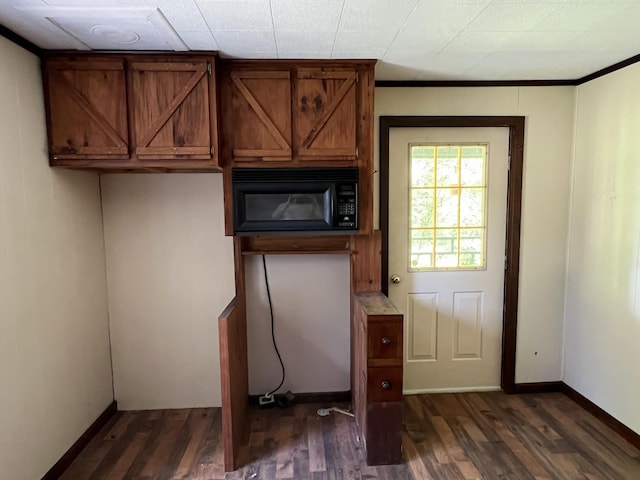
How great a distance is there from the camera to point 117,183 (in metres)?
2.61

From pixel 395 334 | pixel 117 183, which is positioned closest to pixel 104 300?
pixel 117 183

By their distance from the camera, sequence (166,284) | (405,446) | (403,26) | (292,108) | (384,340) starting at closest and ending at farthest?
(403,26) < (384,340) < (292,108) < (405,446) < (166,284)

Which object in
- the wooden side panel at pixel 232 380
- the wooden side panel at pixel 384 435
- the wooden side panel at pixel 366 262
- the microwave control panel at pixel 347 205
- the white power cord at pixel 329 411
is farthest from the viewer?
the white power cord at pixel 329 411

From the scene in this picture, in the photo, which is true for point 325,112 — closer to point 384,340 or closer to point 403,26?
point 403,26

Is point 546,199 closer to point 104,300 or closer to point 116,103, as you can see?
point 116,103

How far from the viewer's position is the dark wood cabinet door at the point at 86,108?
2.06 meters

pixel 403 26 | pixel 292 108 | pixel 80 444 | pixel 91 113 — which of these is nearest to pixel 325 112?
pixel 292 108

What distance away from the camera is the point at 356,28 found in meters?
1.81

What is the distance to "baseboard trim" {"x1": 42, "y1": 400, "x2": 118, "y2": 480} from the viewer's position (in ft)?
6.83

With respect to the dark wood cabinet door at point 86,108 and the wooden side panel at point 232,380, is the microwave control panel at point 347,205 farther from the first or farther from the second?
the dark wood cabinet door at point 86,108

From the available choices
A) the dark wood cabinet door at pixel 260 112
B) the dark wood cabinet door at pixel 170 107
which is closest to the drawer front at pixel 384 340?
the dark wood cabinet door at pixel 260 112

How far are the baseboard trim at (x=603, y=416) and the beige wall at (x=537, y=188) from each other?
0.47 feet

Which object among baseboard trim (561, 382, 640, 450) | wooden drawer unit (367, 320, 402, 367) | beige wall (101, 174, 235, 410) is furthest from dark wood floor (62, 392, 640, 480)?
wooden drawer unit (367, 320, 402, 367)

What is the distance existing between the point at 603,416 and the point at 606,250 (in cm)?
112
